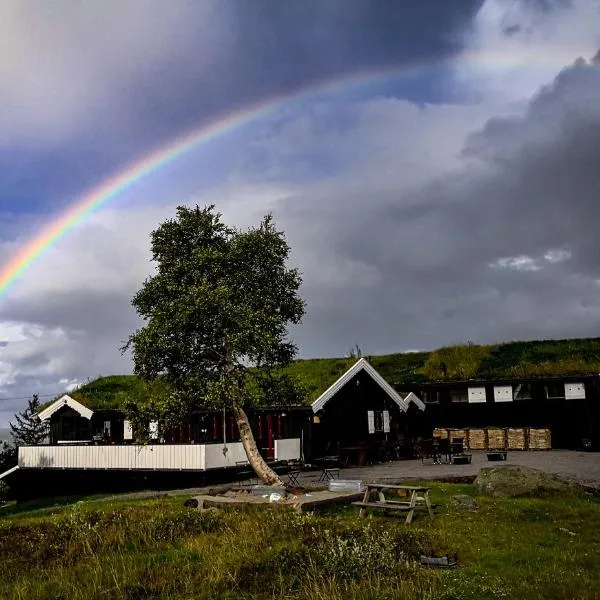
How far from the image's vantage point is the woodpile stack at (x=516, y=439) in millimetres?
41344

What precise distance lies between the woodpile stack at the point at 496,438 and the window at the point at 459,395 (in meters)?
3.19

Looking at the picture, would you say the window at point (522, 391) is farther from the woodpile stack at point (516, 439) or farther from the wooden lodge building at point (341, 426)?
A: the woodpile stack at point (516, 439)

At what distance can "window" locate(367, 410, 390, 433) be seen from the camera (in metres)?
40.4

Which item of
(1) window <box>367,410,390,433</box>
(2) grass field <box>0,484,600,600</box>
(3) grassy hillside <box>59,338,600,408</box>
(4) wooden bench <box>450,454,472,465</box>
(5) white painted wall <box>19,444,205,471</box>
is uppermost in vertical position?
(3) grassy hillside <box>59,338,600,408</box>

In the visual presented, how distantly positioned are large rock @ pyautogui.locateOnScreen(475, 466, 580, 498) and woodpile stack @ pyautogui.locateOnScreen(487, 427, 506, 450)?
21698 mm

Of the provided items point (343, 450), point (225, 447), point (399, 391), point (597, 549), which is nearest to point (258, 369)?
point (225, 447)

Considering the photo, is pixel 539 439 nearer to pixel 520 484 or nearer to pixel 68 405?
pixel 520 484

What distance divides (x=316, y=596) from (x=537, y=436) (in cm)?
3496

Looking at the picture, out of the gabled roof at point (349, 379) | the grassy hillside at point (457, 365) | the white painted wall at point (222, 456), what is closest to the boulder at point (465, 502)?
the white painted wall at point (222, 456)

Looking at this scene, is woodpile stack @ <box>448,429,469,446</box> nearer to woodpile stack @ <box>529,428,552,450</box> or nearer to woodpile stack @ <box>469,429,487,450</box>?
woodpile stack @ <box>469,429,487,450</box>

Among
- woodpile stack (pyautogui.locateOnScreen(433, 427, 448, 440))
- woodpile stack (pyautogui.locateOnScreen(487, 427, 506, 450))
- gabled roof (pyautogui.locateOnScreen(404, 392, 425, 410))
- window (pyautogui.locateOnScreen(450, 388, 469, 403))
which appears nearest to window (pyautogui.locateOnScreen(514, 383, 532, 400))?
woodpile stack (pyautogui.locateOnScreen(487, 427, 506, 450))

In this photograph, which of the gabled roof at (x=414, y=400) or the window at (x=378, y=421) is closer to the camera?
the window at (x=378, y=421)

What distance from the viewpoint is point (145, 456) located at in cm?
3117

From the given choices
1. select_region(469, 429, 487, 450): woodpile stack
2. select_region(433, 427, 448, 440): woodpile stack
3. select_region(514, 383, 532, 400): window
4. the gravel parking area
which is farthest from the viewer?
select_region(433, 427, 448, 440): woodpile stack
